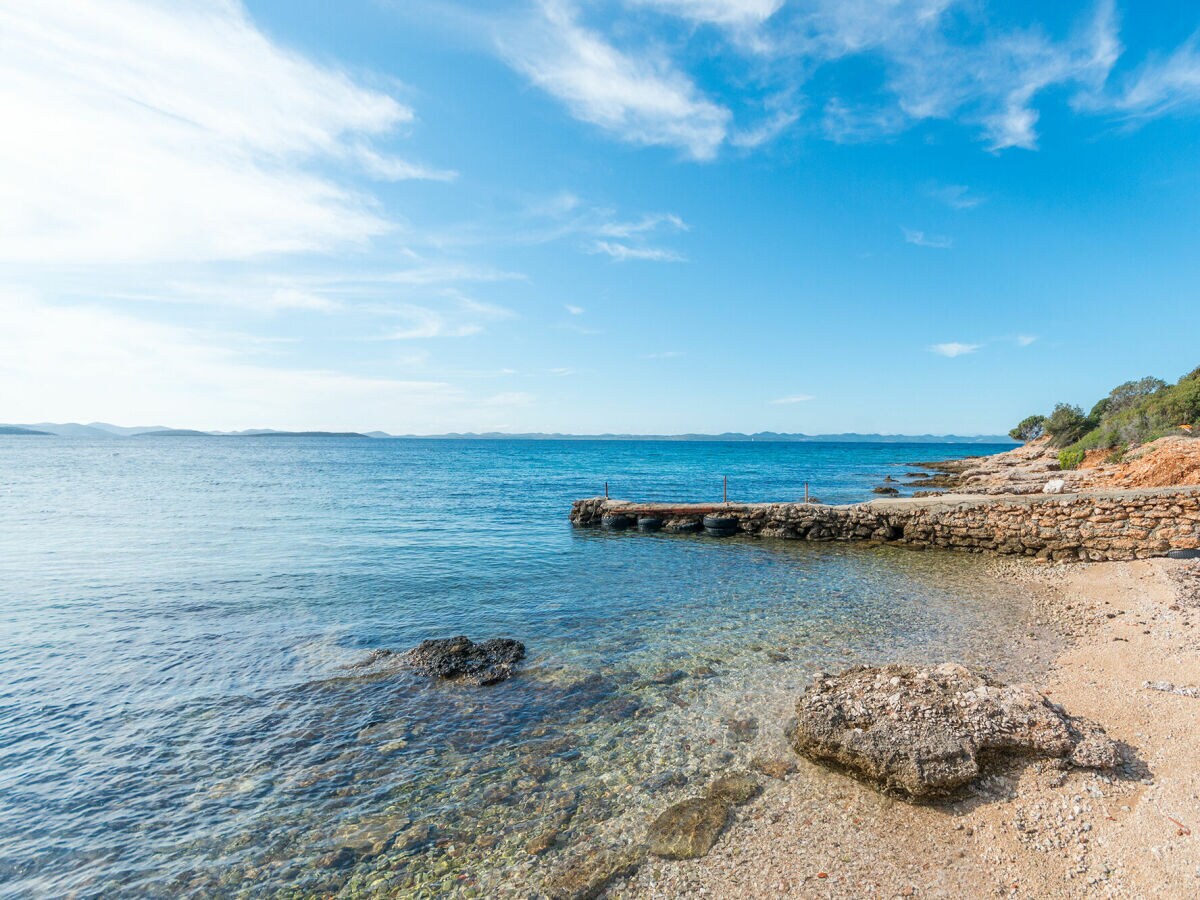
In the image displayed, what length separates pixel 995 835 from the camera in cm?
546

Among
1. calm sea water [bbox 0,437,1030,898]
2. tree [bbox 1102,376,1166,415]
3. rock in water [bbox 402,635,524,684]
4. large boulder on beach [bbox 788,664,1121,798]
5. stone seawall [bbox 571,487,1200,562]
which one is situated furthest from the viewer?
tree [bbox 1102,376,1166,415]

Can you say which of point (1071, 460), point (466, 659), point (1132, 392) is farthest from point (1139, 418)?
point (466, 659)

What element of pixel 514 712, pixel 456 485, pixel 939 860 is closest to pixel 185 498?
pixel 456 485

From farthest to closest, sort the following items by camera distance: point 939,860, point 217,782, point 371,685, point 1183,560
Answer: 1. point 1183,560
2. point 371,685
3. point 217,782
4. point 939,860

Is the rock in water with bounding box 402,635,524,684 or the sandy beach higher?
the sandy beach

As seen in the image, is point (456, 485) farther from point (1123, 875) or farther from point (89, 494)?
point (1123, 875)

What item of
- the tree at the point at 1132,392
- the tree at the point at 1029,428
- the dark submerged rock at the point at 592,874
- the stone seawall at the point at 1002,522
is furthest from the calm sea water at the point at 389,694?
the tree at the point at 1029,428

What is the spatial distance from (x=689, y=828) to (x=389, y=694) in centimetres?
587

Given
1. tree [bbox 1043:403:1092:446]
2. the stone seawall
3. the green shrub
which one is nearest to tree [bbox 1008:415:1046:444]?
tree [bbox 1043:403:1092:446]

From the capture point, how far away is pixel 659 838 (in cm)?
585

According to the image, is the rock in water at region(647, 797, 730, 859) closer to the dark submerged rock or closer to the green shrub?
the dark submerged rock

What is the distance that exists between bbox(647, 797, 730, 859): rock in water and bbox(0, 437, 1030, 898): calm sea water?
315 mm

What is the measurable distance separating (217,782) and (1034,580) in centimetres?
2019

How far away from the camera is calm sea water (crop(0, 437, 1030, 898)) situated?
594cm
